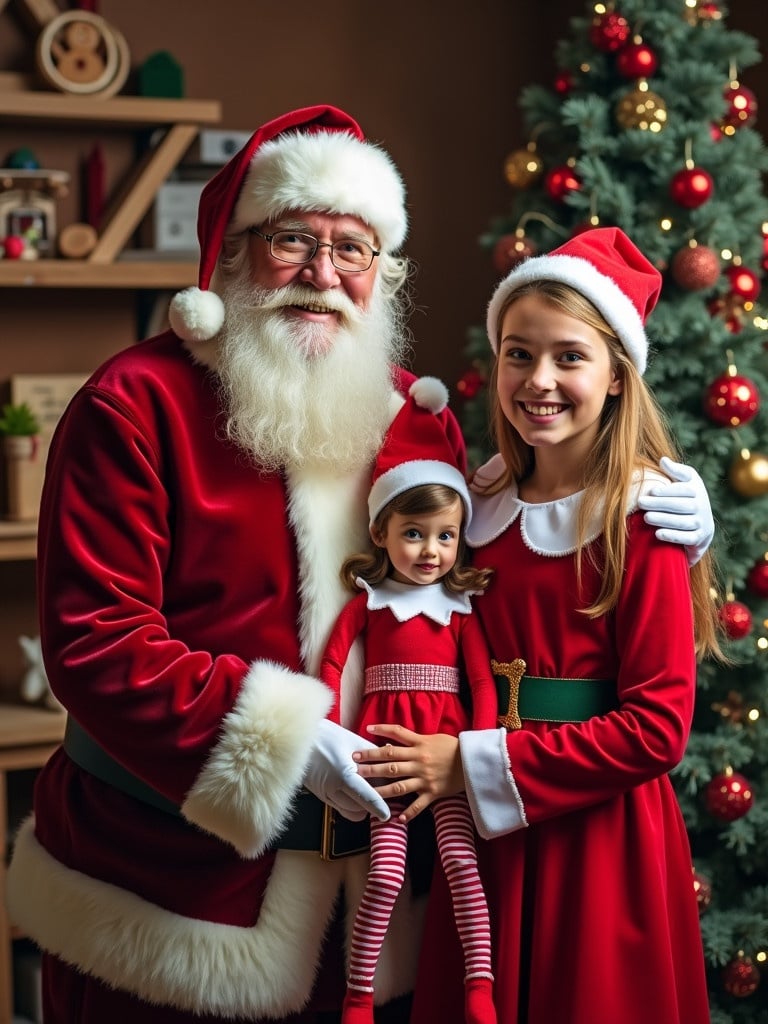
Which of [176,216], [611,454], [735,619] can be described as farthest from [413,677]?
[176,216]

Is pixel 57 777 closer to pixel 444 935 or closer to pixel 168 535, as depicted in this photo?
pixel 168 535

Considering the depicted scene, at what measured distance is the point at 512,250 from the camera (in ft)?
9.92

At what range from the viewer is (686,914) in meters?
1.91

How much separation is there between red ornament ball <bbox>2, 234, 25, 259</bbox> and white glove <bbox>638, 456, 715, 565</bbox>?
7.03ft

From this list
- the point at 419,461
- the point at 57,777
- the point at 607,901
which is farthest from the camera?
the point at 57,777

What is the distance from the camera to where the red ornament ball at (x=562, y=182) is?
116 inches

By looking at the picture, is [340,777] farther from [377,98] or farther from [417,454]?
[377,98]

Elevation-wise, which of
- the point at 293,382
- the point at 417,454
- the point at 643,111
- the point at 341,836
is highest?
the point at 643,111

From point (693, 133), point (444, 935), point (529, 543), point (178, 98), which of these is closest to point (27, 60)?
point (178, 98)

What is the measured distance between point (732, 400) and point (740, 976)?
1.29m

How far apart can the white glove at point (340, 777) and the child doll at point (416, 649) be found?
51 mm

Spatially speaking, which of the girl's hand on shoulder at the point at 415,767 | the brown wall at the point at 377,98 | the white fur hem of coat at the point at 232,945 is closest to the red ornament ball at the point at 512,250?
the brown wall at the point at 377,98

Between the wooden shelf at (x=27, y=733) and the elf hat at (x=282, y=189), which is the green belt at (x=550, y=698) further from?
the wooden shelf at (x=27, y=733)

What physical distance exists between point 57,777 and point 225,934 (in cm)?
42
